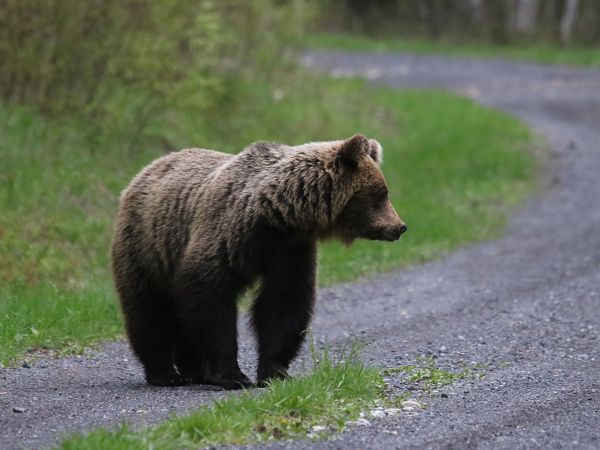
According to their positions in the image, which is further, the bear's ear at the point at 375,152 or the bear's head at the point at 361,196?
the bear's ear at the point at 375,152

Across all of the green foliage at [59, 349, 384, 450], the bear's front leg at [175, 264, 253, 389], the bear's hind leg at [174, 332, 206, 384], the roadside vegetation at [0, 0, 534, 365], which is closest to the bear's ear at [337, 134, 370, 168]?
the bear's front leg at [175, 264, 253, 389]

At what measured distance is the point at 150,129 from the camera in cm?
1470

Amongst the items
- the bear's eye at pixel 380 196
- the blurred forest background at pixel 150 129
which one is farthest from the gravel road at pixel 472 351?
the bear's eye at pixel 380 196

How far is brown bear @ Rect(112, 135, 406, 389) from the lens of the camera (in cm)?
707

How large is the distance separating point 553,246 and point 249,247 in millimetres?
6788

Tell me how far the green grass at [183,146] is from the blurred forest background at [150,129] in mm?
23

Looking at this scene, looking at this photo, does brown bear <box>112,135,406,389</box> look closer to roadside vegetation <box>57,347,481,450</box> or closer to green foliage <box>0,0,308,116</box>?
roadside vegetation <box>57,347,481,450</box>

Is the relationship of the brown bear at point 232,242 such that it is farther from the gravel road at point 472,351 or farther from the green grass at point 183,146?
the green grass at point 183,146

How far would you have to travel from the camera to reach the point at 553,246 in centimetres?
1295

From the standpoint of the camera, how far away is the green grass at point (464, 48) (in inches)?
1153

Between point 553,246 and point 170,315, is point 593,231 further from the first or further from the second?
point 170,315

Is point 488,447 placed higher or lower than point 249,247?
lower

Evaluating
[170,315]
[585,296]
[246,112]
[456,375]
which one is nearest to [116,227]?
[170,315]

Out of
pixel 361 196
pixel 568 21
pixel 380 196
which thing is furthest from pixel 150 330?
pixel 568 21
